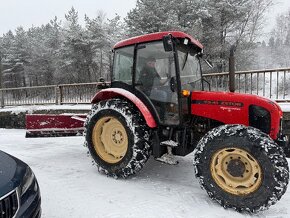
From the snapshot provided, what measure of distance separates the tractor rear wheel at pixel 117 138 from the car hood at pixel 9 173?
156 cm

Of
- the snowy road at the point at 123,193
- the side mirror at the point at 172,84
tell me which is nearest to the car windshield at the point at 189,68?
the side mirror at the point at 172,84

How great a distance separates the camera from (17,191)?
7.56ft

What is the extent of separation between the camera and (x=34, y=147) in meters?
6.38

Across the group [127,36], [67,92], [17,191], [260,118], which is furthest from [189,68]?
[127,36]

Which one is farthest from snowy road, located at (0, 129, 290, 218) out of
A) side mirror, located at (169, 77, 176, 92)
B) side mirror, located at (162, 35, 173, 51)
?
side mirror, located at (162, 35, 173, 51)

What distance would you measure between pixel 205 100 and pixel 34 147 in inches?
166

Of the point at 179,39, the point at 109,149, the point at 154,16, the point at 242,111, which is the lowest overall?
the point at 109,149

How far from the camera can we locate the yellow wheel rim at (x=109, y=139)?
4.36 m

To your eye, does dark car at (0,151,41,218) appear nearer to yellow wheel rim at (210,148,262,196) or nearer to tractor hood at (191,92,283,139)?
yellow wheel rim at (210,148,262,196)

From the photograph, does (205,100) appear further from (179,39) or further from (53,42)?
(53,42)

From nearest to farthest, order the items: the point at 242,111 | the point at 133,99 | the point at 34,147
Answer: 1. the point at 242,111
2. the point at 133,99
3. the point at 34,147

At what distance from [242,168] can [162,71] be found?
1.65 metres

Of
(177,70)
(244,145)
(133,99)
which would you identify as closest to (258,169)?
(244,145)

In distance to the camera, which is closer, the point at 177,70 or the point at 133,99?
the point at 177,70
